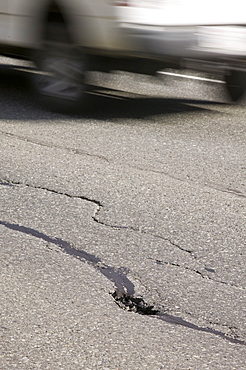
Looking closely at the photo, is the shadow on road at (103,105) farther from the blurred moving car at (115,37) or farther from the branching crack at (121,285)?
the branching crack at (121,285)

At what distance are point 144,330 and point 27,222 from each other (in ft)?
4.36

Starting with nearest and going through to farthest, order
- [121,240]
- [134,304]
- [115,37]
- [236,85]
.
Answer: [134,304] < [121,240] < [115,37] < [236,85]

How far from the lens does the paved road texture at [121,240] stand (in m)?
2.78

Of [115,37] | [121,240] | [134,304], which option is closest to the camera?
[134,304]

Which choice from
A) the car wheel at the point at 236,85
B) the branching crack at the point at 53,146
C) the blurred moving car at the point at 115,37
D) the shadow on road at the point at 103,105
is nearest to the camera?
the branching crack at the point at 53,146

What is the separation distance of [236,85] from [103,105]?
4.80 feet

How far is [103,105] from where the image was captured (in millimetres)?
6969

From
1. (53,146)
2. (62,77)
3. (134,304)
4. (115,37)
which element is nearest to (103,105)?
(62,77)

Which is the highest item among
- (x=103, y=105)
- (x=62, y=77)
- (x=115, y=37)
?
(x=115, y=37)

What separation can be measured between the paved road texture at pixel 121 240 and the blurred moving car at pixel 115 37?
0.35 meters

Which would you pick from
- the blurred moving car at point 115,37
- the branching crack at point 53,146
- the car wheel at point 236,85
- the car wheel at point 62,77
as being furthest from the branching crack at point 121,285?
the car wheel at point 236,85

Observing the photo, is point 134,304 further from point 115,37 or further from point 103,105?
point 103,105

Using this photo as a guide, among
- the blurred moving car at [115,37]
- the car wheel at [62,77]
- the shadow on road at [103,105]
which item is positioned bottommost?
the shadow on road at [103,105]

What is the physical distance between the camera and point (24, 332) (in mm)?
2801
